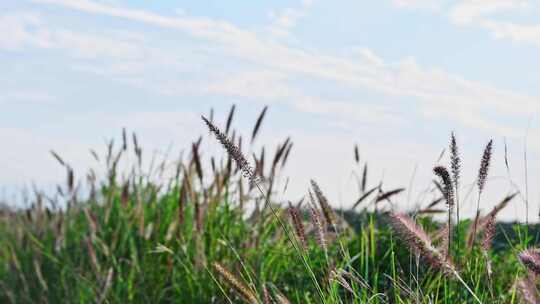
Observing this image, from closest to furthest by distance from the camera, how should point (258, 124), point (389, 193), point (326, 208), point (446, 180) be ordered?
point (446, 180) < point (326, 208) < point (389, 193) < point (258, 124)

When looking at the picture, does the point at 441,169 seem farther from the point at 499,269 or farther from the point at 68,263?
the point at 68,263

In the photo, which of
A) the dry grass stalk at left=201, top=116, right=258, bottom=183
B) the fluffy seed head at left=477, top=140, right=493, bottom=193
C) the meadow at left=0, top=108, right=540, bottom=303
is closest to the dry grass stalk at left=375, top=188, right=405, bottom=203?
the meadow at left=0, top=108, right=540, bottom=303

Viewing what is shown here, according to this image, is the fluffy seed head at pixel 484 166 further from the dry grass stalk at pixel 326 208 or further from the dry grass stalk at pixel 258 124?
the dry grass stalk at pixel 258 124

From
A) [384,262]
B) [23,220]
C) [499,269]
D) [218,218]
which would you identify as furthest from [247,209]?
[23,220]

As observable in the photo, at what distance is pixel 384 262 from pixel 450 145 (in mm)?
2248

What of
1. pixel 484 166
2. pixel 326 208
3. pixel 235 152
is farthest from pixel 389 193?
pixel 235 152

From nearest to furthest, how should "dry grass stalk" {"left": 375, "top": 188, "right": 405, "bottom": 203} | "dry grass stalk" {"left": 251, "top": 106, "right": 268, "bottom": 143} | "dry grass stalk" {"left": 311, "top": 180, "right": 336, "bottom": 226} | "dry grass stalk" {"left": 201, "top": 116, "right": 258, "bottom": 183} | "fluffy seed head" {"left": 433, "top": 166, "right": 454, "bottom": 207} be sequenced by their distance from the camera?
"dry grass stalk" {"left": 201, "top": 116, "right": 258, "bottom": 183}, "fluffy seed head" {"left": 433, "top": 166, "right": 454, "bottom": 207}, "dry grass stalk" {"left": 311, "top": 180, "right": 336, "bottom": 226}, "dry grass stalk" {"left": 375, "top": 188, "right": 405, "bottom": 203}, "dry grass stalk" {"left": 251, "top": 106, "right": 268, "bottom": 143}

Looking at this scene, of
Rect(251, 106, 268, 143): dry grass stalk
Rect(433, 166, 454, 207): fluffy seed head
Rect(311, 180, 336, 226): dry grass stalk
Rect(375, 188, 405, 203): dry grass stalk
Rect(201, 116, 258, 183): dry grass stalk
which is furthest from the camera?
Rect(251, 106, 268, 143): dry grass stalk

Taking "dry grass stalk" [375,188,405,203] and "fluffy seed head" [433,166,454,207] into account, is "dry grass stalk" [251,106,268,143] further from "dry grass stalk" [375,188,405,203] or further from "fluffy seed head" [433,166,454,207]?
"fluffy seed head" [433,166,454,207]

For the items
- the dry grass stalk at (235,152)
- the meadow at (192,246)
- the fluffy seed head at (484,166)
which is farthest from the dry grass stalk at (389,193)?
the dry grass stalk at (235,152)

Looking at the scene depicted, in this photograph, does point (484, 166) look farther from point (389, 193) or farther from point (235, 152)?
point (389, 193)

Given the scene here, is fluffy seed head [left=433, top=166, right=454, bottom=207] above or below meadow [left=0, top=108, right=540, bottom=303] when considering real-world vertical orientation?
above

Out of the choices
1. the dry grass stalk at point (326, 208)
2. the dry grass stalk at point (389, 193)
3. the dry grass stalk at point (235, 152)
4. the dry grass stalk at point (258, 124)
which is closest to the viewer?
the dry grass stalk at point (235, 152)

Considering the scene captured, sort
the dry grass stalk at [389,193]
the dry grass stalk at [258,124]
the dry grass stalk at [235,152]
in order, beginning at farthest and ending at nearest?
the dry grass stalk at [258,124], the dry grass stalk at [389,193], the dry grass stalk at [235,152]
